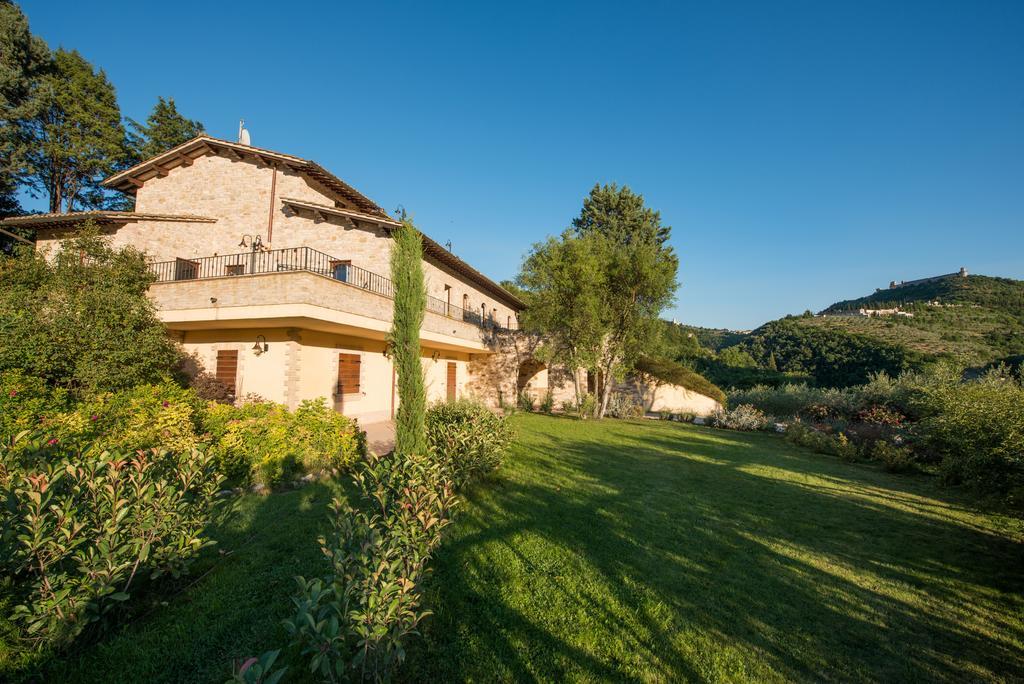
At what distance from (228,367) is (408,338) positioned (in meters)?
8.86

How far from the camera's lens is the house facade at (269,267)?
9984 mm

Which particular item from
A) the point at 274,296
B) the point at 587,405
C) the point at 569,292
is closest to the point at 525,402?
the point at 587,405

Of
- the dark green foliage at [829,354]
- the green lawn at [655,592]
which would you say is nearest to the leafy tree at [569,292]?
the green lawn at [655,592]

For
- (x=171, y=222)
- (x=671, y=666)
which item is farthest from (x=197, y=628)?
(x=171, y=222)

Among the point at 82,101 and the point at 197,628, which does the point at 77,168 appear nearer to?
the point at 82,101

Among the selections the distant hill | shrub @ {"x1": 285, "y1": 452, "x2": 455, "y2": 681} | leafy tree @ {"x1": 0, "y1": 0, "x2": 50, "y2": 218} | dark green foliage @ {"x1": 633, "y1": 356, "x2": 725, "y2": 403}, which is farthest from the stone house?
the distant hill

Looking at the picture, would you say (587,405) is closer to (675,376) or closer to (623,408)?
(623,408)

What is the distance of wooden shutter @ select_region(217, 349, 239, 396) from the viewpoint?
11.9 metres

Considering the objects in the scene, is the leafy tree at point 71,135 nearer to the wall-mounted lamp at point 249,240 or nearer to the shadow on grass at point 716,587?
the wall-mounted lamp at point 249,240

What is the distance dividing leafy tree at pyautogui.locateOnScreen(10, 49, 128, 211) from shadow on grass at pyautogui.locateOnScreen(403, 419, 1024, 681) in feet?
92.9

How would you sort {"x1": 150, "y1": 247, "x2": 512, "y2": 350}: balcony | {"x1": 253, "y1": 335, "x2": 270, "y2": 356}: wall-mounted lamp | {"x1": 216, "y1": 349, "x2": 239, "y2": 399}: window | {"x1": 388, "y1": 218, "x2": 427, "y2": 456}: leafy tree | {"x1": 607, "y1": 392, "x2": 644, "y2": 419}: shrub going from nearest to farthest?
{"x1": 388, "y1": 218, "x2": 427, "y2": 456}: leafy tree, {"x1": 150, "y1": 247, "x2": 512, "y2": 350}: balcony, {"x1": 253, "y1": 335, "x2": 270, "y2": 356}: wall-mounted lamp, {"x1": 216, "y1": 349, "x2": 239, "y2": 399}: window, {"x1": 607, "y1": 392, "x2": 644, "y2": 419}: shrub

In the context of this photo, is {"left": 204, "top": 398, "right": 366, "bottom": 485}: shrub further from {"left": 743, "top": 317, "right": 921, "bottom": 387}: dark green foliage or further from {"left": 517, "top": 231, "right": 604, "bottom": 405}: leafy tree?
{"left": 743, "top": 317, "right": 921, "bottom": 387}: dark green foliage

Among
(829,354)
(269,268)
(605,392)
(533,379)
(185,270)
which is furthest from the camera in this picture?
(829,354)

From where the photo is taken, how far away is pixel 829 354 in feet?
95.8
